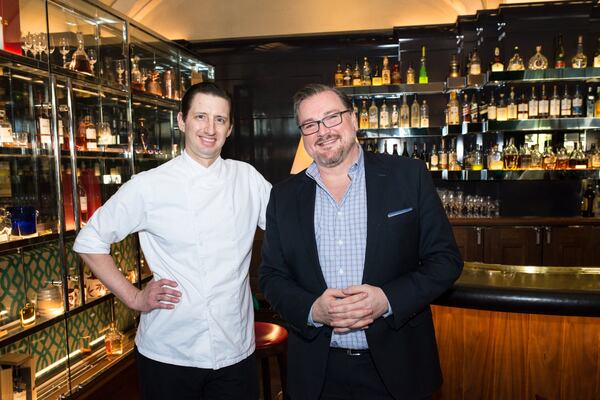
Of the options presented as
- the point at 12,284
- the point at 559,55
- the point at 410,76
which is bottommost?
the point at 12,284

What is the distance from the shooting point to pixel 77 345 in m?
3.26

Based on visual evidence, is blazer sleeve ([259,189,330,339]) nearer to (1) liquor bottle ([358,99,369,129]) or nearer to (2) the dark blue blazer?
(2) the dark blue blazer

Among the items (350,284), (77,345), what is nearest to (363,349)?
(350,284)

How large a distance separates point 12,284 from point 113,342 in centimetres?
89

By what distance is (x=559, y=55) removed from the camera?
15.9 feet

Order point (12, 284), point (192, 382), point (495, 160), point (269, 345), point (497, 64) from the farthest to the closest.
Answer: point (495, 160)
point (497, 64)
point (12, 284)
point (269, 345)
point (192, 382)

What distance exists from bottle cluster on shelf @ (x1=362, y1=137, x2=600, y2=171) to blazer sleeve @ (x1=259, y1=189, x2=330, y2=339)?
3803 millimetres

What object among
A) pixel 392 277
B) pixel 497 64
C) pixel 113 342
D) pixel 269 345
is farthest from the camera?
pixel 497 64

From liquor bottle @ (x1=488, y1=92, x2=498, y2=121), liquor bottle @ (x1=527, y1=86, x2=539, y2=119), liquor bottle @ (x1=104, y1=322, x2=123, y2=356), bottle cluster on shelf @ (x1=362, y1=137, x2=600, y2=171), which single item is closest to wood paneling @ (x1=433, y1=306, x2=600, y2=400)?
liquor bottle @ (x1=104, y1=322, x2=123, y2=356)

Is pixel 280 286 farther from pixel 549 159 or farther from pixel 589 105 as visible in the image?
pixel 589 105

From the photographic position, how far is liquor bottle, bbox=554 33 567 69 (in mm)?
4828

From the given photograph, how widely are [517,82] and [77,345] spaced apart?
4.54m

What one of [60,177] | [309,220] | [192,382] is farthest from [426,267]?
[60,177]

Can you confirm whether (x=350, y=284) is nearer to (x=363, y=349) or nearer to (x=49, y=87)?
(x=363, y=349)
